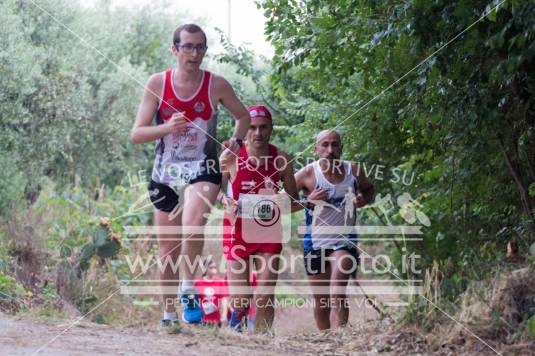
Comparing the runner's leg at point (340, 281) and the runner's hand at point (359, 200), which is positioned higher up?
the runner's hand at point (359, 200)

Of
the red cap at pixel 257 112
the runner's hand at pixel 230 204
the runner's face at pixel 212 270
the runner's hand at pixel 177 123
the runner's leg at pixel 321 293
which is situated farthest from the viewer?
the runner's face at pixel 212 270

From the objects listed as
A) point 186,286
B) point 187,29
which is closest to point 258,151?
point 187,29

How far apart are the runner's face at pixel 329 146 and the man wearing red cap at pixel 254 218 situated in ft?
1.64

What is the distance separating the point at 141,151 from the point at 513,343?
14400 millimetres

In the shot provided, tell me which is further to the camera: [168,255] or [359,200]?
[359,200]

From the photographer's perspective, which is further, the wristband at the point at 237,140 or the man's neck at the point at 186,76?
the wristband at the point at 237,140

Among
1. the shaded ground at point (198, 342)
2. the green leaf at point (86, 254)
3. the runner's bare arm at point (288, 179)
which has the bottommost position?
the shaded ground at point (198, 342)

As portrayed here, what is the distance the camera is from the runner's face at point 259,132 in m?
7.30

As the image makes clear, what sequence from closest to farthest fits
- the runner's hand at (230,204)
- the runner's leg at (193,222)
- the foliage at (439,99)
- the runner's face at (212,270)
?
the foliage at (439,99)
the runner's leg at (193,222)
the runner's hand at (230,204)
the runner's face at (212,270)

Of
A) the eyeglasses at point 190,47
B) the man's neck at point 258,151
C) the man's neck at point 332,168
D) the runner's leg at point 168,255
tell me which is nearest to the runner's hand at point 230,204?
the man's neck at point 258,151

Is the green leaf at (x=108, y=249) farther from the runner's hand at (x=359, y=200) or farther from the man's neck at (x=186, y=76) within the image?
the man's neck at (x=186, y=76)

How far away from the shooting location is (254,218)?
7203 mm

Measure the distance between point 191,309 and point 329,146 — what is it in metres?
2.16

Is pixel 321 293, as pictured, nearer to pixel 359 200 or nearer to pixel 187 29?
pixel 359 200
